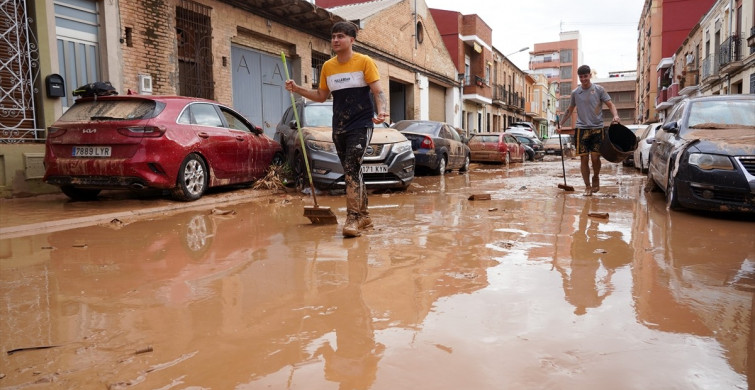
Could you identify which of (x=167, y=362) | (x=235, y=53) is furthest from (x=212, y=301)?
(x=235, y=53)

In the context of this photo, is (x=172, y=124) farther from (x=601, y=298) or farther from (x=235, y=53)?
(x=235, y=53)

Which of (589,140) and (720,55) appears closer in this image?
(589,140)

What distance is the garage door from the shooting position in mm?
→ 27391

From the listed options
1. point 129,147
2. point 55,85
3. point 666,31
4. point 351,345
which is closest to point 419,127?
point 55,85

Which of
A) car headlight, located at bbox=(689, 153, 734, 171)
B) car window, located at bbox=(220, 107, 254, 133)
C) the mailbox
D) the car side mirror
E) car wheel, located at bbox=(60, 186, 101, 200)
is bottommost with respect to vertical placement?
car wheel, located at bbox=(60, 186, 101, 200)

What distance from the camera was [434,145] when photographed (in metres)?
12.9

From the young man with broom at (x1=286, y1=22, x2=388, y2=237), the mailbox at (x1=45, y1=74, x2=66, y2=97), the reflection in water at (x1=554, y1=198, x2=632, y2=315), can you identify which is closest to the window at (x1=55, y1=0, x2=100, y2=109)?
the mailbox at (x1=45, y1=74, x2=66, y2=97)

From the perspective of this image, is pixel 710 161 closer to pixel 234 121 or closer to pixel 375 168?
pixel 375 168

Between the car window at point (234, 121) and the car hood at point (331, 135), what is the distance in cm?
99

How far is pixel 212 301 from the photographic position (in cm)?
296

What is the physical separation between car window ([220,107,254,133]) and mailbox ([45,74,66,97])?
2.86 m

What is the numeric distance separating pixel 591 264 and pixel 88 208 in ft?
19.5

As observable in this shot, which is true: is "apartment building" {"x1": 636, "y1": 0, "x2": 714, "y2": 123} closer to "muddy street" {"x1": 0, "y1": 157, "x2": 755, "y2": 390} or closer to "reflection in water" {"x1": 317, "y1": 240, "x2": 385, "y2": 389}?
"muddy street" {"x1": 0, "y1": 157, "x2": 755, "y2": 390}

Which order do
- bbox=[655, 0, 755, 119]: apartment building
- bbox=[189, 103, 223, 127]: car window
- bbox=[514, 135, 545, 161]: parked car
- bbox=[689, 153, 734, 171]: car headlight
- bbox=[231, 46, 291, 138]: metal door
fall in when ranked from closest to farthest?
1. bbox=[689, 153, 734, 171]: car headlight
2. bbox=[189, 103, 223, 127]: car window
3. bbox=[231, 46, 291, 138]: metal door
4. bbox=[655, 0, 755, 119]: apartment building
5. bbox=[514, 135, 545, 161]: parked car
